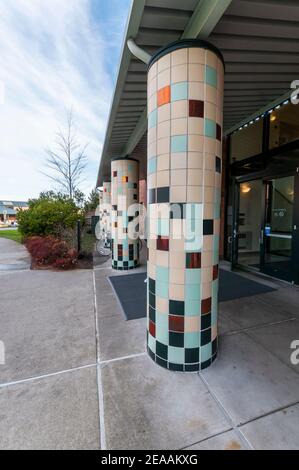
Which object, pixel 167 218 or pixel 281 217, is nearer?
pixel 167 218

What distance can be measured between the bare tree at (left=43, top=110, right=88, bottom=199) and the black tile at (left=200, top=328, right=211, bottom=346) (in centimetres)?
1186

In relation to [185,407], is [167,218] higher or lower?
higher

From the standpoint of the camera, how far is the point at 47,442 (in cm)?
129

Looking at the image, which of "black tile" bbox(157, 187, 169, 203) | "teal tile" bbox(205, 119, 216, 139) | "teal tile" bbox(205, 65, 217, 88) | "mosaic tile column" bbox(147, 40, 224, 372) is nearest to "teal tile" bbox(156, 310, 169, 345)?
"mosaic tile column" bbox(147, 40, 224, 372)

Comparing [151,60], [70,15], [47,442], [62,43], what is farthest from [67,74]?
[47,442]

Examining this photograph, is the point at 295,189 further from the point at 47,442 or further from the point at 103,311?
the point at 47,442

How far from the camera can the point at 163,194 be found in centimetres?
184

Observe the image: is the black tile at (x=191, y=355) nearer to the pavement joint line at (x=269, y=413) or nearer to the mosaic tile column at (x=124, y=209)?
the pavement joint line at (x=269, y=413)

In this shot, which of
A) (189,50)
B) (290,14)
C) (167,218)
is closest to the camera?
(189,50)

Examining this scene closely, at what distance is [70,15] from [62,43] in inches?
59.2

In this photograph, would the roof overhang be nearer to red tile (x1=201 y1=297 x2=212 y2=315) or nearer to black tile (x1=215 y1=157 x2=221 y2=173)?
black tile (x1=215 y1=157 x2=221 y2=173)

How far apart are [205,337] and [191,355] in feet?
0.63

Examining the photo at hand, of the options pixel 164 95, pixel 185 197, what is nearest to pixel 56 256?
pixel 185 197

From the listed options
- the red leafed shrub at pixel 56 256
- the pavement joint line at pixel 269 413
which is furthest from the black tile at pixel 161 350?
the red leafed shrub at pixel 56 256
